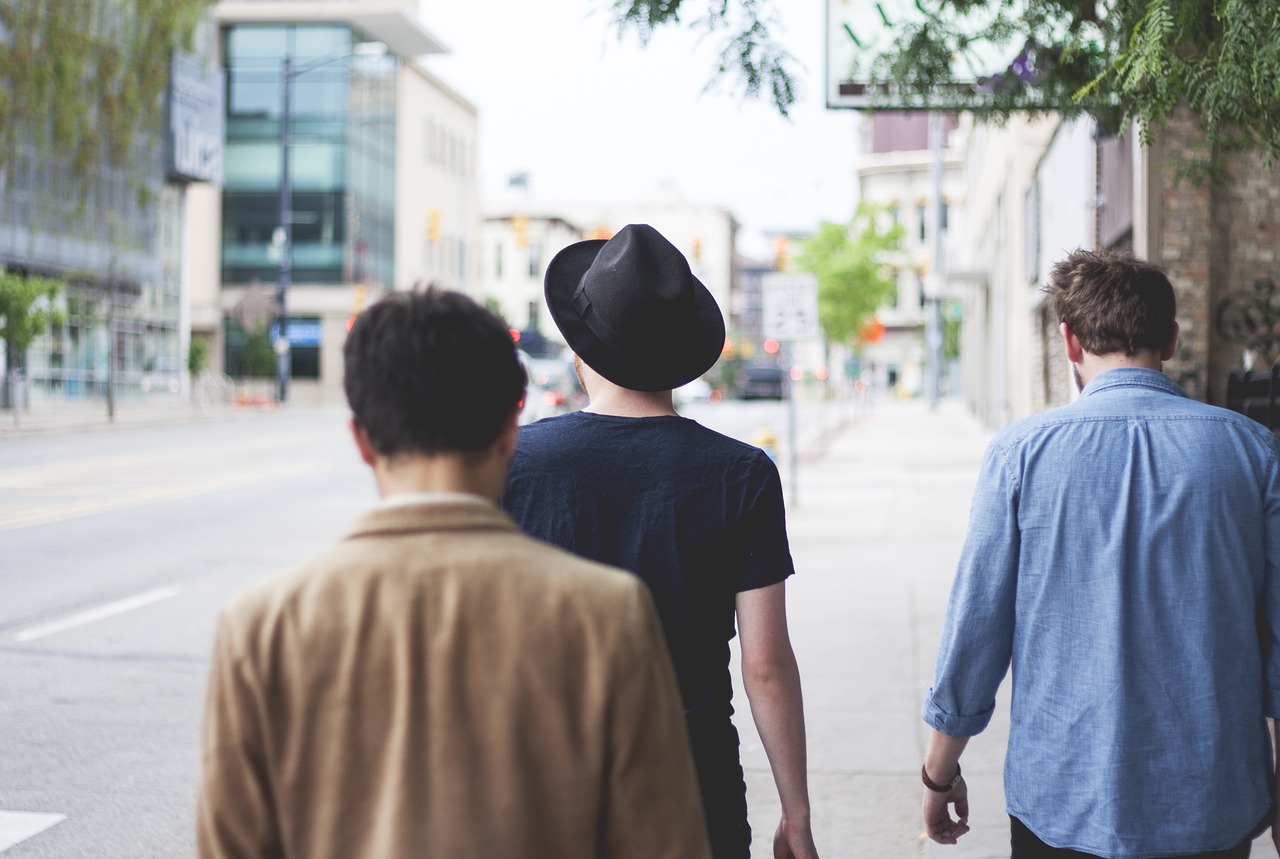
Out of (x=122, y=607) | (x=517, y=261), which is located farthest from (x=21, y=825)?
(x=517, y=261)

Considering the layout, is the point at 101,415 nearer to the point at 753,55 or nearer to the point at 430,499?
the point at 753,55

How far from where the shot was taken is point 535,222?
295 ft

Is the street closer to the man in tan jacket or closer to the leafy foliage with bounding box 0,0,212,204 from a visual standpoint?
the man in tan jacket

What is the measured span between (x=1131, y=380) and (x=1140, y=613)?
44 centimetres

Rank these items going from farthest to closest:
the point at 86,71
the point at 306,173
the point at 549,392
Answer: the point at 306,173 < the point at 86,71 < the point at 549,392

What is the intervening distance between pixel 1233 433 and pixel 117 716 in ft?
18.8

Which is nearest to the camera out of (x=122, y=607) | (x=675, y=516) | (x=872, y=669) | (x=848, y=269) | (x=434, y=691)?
(x=434, y=691)

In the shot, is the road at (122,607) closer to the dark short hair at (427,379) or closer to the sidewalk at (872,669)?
the sidewalk at (872,669)

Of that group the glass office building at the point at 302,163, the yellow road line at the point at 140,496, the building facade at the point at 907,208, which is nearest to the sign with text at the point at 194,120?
the glass office building at the point at 302,163

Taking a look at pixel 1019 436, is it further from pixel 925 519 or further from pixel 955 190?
pixel 955 190

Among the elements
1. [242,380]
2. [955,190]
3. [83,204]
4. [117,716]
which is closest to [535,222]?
[955,190]

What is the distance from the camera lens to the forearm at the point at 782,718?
272 centimetres

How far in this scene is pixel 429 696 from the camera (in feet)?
5.42

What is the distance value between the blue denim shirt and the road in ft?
11.0
